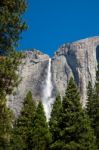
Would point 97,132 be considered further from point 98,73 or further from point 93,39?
point 93,39

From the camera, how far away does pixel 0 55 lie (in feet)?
71.1

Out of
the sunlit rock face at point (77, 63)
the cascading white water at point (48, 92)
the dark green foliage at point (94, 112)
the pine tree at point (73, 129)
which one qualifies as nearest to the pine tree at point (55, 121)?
the pine tree at point (73, 129)

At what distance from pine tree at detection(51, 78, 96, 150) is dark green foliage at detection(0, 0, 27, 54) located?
70.1 feet

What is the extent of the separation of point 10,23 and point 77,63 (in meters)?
146

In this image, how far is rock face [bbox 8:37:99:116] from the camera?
160 metres

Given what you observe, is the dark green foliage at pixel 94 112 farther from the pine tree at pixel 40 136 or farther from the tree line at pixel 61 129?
the pine tree at pixel 40 136

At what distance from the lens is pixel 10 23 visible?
21828mm

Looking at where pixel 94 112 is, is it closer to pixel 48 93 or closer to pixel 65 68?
pixel 48 93

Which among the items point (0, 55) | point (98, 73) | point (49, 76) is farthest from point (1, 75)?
point (49, 76)

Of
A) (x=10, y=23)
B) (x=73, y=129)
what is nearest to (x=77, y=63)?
(x=73, y=129)

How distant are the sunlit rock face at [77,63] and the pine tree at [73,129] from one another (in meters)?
113

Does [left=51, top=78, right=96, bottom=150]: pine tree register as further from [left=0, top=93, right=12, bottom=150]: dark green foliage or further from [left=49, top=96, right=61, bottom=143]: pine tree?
[left=0, top=93, right=12, bottom=150]: dark green foliage

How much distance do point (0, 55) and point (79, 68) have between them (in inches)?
5689

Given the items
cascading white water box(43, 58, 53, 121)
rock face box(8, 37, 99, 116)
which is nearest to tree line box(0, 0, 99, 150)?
cascading white water box(43, 58, 53, 121)
